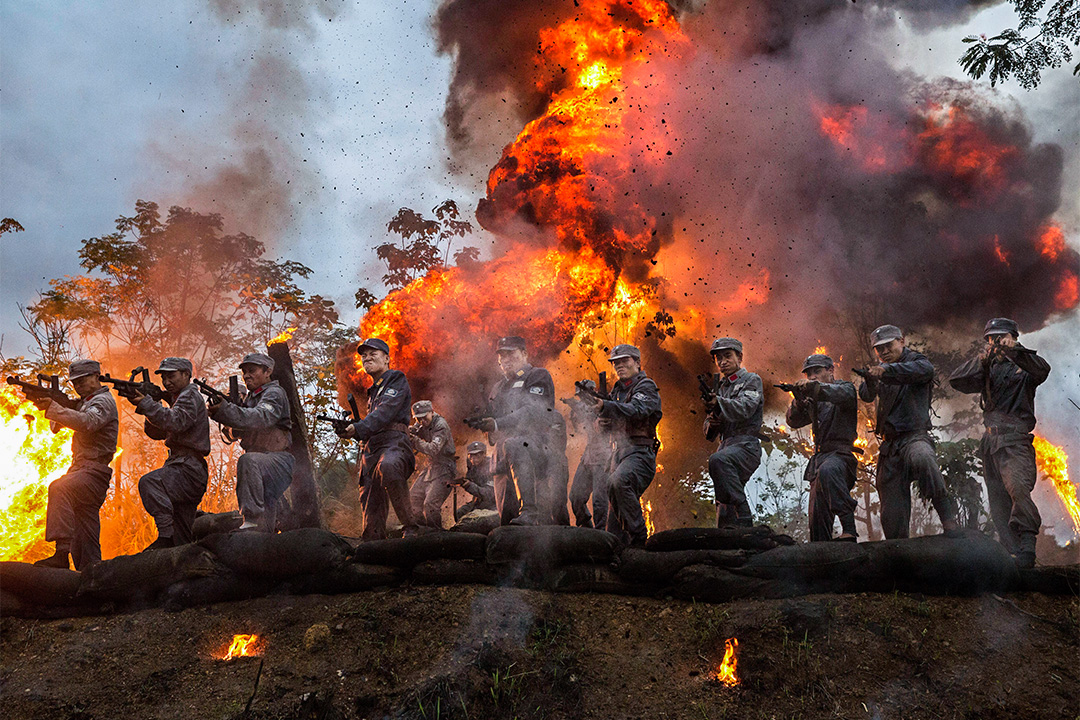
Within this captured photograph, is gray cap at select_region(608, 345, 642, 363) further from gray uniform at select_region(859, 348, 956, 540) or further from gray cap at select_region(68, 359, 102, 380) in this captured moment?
gray cap at select_region(68, 359, 102, 380)

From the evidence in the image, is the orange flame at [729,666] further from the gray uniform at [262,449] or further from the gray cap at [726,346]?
the gray uniform at [262,449]

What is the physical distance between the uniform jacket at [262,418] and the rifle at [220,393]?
0.33 feet

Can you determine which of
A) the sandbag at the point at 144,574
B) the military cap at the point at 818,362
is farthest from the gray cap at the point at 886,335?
the sandbag at the point at 144,574

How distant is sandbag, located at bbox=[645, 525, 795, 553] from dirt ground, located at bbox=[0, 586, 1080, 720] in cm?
49

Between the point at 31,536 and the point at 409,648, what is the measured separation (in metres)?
6.98

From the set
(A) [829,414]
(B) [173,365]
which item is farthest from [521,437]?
(B) [173,365]

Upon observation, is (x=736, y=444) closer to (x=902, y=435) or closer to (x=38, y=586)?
(x=902, y=435)

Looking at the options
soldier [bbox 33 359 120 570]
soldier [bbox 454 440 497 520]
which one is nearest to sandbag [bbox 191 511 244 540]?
soldier [bbox 33 359 120 570]

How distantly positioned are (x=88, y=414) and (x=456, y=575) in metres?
3.91

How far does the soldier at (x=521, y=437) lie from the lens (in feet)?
23.6

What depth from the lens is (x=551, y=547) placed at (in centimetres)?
611

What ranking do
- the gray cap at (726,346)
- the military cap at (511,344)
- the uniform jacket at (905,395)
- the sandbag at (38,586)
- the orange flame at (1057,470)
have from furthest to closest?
the orange flame at (1057,470) < the military cap at (511,344) < the gray cap at (726,346) < the uniform jacket at (905,395) < the sandbag at (38,586)

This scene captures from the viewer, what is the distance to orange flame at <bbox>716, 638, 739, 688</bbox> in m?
5.17

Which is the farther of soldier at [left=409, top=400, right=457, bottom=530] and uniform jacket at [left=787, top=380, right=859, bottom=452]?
soldier at [left=409, top=400, right=457, bottom=530]
